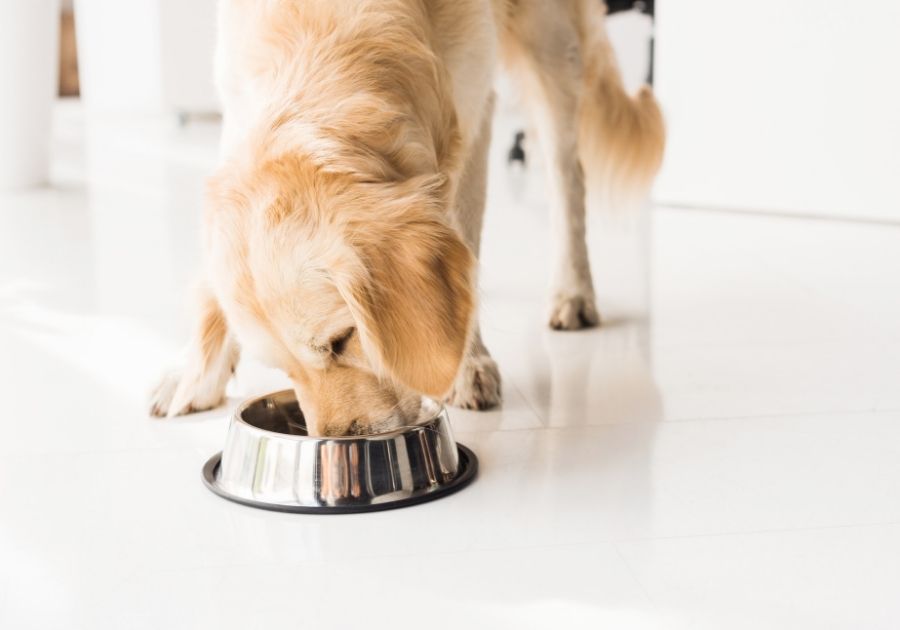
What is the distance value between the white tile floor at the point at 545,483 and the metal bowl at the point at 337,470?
1.3 inches

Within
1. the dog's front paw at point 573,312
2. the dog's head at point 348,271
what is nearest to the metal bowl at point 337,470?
the dog's head at point 348,271

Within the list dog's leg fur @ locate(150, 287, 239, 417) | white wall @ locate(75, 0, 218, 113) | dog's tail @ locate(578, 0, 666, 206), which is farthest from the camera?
white wall @ locate(75, 0, 218, 113)

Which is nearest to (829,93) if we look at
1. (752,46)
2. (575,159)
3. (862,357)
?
(752,46)

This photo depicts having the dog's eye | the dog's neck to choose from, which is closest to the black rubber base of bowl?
the dog's eye

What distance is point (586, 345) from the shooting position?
2.63m

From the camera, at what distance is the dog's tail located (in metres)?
3.15

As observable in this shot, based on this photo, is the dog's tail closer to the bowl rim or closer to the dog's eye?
the bowl rim

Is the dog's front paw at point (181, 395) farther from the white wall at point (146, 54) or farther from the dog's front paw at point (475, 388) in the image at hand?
the white wall at point (146, 54)

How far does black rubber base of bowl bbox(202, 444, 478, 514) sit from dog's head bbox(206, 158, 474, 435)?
0.19 m

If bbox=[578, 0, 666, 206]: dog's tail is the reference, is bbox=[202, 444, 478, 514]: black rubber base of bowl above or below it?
below

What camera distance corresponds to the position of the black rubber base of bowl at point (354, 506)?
5.31 feet

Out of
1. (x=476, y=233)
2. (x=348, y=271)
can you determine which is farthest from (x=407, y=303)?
(x=476, y=233)

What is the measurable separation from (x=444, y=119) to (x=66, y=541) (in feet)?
2.92

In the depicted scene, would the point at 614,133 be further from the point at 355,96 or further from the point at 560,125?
the point at 355,96
